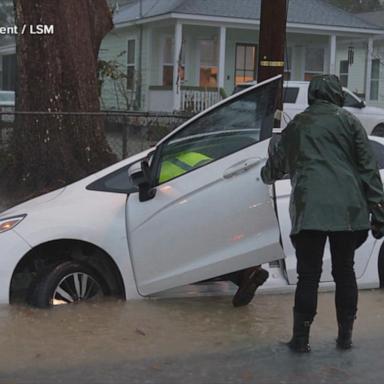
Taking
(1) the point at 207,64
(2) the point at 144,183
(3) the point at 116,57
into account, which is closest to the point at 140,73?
(1) the point at 207,64

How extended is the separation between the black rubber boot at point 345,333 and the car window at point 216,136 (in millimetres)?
1470

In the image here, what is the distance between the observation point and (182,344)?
4750 mm

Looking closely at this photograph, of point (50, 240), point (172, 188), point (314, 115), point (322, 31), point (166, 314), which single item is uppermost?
point (322, 31)

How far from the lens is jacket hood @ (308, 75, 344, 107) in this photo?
14.7ft

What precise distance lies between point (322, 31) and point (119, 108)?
7.17m

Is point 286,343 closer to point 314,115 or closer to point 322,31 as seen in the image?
point 314,115

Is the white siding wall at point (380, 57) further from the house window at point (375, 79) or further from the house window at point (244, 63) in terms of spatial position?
the house window at point (244, 63)

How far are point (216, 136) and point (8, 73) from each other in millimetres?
33142

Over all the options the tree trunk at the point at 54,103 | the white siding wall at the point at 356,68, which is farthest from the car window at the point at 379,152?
the white siding wall at the point at 356,68

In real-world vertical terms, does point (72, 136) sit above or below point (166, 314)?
above

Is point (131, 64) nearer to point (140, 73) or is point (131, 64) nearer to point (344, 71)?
point (140, 73)

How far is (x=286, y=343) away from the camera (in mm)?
4762

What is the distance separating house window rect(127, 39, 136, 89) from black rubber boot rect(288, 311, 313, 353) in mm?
19666

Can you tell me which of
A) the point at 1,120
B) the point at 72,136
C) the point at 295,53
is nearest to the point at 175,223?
the point at 72,136
